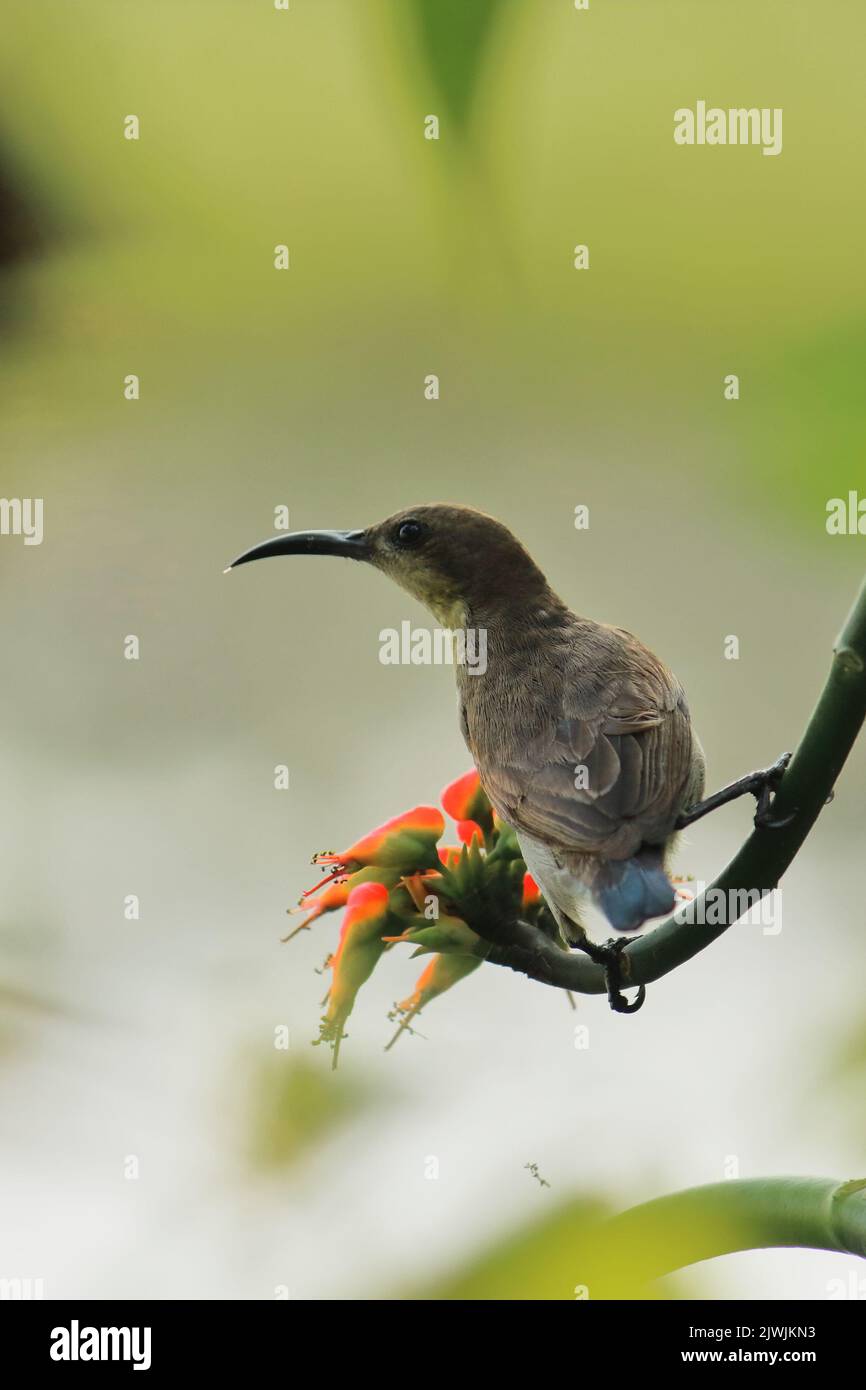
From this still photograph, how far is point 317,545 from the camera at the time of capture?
127cm

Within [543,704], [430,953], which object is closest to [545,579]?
[543,704]

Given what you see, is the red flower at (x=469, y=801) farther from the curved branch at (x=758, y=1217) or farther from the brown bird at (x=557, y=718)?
the curved branch at (x=758, y=1217)

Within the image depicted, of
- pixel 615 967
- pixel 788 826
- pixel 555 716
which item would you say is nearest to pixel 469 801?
pixel 555 716

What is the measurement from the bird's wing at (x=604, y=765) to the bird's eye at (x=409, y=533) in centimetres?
26

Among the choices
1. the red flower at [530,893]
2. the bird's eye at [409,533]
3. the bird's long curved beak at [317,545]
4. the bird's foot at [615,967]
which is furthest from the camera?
the bird's eye at [409,533]

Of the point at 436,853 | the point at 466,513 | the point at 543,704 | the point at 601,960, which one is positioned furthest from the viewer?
the point at 466,513

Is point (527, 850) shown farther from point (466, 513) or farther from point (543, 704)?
point (466, 513)

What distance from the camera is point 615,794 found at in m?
1.08

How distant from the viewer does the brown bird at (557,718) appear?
102 cm

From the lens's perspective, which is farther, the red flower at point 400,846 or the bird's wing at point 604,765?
the bird's wing at point 604,765

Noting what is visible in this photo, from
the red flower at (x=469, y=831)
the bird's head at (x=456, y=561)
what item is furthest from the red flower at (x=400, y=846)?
the bird's head at (x=456, y=561)

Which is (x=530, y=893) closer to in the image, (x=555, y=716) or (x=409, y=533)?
(x=555, y=716)

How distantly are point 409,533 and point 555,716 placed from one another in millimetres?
289

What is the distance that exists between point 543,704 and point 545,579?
0.91 feet
